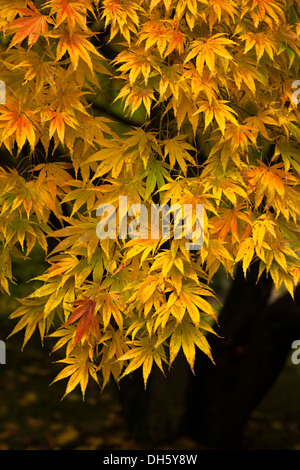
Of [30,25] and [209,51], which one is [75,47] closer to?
[30,25]

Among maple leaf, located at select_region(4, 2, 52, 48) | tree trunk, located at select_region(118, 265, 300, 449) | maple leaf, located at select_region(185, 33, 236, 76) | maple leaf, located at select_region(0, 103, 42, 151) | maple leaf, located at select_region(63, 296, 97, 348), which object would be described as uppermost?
maple leaf, located at select_region(4, 2, 52, 48)

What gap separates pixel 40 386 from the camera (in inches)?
256

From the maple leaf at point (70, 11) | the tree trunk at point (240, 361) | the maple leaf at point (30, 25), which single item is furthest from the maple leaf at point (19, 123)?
the tree trunk at point (240, 361)

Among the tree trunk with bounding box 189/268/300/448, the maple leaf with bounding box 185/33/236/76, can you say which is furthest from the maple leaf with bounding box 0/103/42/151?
the tree trunk with bounding box 189/268/300/448

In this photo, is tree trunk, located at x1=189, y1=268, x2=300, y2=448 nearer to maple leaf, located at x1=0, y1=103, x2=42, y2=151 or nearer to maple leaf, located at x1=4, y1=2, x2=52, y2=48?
maple leaf, located at x1=0, y1=103, x2=42, y2=151

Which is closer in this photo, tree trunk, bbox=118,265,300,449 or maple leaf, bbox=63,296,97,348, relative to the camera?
maple leaf, bbox=63,296,97,348

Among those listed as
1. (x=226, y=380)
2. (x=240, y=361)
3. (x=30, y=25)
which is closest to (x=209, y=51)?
(x=30, y=25)

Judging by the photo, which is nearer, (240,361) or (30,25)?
(30,25)

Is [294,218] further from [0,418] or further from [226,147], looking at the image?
[0,418]

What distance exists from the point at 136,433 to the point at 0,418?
5.39 feet

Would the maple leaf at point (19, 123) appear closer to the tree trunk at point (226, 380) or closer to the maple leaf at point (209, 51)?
the maple leaf at point (209, 51)

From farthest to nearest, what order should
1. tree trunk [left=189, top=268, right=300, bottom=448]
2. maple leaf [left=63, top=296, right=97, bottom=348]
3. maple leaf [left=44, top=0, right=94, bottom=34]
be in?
tree trunk [left=189, top=268, right=300, bottom=448] → maple leaf [left=63, top=296, right=97, bottom=348] → maple leaf [left=44, top=0, right=94, bottom=34]

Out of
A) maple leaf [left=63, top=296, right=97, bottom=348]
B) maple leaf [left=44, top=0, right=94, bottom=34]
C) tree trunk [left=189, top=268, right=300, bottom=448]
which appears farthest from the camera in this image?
tree trunk [left=189, top=268, right=300, bottom=448]
